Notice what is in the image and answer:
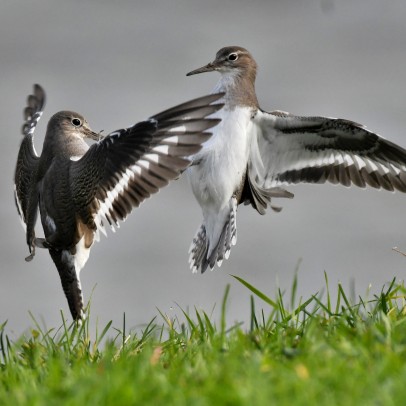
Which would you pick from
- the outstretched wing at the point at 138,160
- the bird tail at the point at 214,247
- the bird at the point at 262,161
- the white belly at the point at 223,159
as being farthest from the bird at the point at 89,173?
the bird tail at the point at 214,247

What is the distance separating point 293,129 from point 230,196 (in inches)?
30.2

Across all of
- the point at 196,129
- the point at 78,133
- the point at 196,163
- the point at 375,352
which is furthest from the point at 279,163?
the point at 375,352

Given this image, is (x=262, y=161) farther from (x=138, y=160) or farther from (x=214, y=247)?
(x=138, y=160)

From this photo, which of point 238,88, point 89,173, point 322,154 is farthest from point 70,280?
point 322,154

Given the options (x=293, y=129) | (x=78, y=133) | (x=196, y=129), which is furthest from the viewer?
(x=293, y=129)

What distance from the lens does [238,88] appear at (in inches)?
308

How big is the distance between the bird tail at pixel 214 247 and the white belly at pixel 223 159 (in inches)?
6.8

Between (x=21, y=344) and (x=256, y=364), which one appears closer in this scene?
(x=256, y=364)

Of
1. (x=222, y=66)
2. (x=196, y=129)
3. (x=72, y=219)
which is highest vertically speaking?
(x=222, y=66)

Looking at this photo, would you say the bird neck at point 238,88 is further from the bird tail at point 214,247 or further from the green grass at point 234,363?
the green grass at point 234,363

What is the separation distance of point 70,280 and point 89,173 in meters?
0.89

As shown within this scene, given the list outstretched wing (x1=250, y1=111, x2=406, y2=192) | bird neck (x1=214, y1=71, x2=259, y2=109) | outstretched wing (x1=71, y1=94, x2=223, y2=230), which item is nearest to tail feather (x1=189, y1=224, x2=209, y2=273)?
outstretched wing (x1=250, y1=111, x2=406, y2=192)

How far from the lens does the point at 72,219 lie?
6379 millimetres

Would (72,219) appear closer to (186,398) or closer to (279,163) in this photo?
(279,163)
